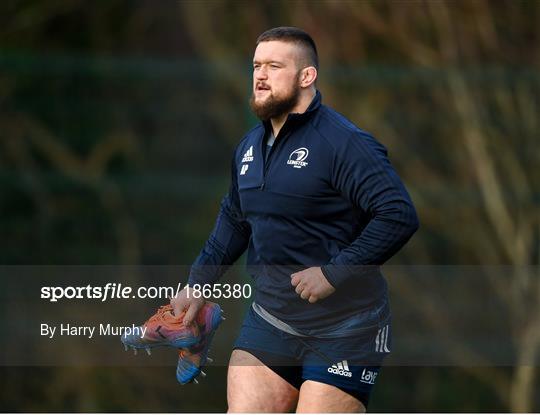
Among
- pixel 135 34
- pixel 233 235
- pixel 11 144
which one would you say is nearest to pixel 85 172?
pixel 11 144

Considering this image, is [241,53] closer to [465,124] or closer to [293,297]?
[465,124]

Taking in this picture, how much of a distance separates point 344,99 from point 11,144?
2.37m

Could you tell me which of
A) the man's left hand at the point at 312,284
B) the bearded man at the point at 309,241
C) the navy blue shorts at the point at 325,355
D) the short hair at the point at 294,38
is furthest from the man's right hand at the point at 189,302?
the short hair at the point at 294,38

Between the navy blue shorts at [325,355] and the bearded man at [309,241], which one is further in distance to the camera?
the navy blue shorts at [325,355]

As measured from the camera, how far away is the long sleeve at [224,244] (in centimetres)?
500

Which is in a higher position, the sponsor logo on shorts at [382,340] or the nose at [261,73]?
the nose at [261,73]

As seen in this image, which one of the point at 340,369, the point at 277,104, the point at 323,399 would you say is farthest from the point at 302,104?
the point at 323,399

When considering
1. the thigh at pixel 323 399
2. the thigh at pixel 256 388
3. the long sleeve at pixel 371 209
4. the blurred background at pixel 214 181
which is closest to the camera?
the long sleeve at pixel 371 209

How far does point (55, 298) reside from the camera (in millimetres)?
8508

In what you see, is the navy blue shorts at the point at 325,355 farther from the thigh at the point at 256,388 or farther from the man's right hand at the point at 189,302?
the man's right hand at the point at 189,302

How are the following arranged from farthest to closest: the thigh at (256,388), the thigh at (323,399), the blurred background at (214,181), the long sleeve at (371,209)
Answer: the blurred background at (214,181) → the thigh at (256,388) → the thigh at (323,399) → the long sleeve at (371,209)

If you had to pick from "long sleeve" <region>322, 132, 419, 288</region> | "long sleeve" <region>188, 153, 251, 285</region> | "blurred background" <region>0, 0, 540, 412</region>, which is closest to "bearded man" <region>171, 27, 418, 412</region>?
"long sleeve" <region>322, 132, 419, 288</region>

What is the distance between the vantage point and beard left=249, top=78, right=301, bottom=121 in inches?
185

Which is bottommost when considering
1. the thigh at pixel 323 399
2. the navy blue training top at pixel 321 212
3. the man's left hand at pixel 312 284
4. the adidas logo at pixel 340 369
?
the thigh at pixel 323 399
